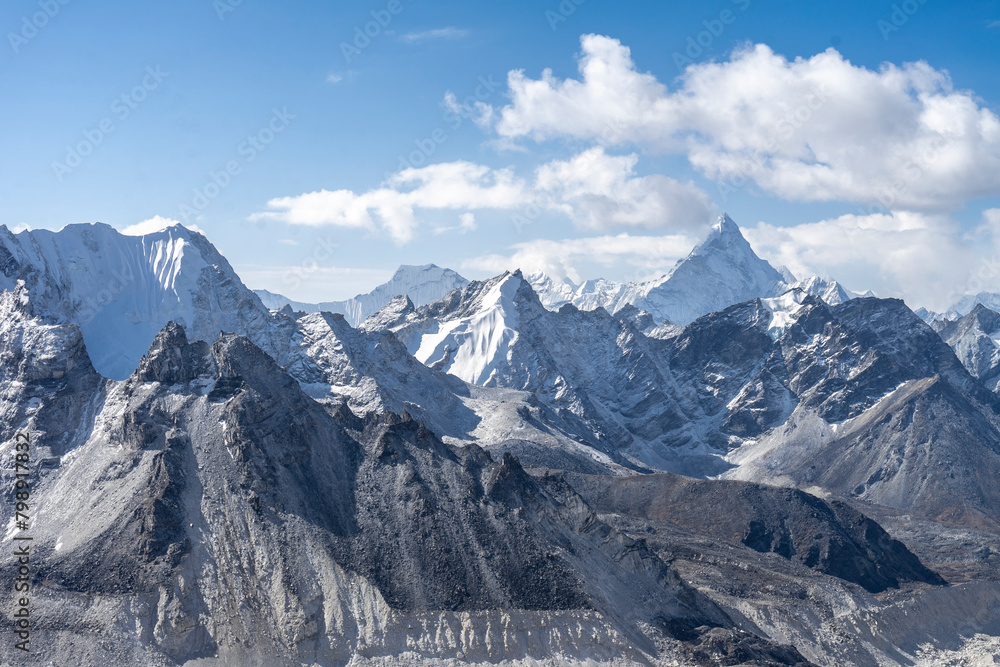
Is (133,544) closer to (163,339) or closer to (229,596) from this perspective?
(229,596)

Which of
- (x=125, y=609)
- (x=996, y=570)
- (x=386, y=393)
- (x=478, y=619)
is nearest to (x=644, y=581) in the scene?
(x=478, y=619)

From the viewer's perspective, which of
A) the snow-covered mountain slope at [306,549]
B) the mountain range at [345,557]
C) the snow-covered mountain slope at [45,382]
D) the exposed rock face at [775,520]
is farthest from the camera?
the exposed rock face at [775,520]

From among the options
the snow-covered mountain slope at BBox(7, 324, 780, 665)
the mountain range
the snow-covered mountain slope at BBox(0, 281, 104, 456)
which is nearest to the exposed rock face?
the mountain range

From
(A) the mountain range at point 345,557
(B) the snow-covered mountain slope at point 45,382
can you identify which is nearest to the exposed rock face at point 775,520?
(A) the mountain range at point 345,557

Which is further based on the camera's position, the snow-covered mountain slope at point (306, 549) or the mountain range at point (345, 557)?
the mountain range at point (345, 557)

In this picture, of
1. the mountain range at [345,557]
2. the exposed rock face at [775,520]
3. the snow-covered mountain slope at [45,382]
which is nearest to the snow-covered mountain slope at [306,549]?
the mountain range at [345,557]

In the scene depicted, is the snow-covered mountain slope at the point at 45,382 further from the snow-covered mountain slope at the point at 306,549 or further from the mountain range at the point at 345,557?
the snow-covered mountain slope at the point at 306,549

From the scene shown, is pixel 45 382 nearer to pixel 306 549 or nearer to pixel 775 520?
pixel 306 549

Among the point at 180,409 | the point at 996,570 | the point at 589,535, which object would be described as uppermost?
the point at 180,409

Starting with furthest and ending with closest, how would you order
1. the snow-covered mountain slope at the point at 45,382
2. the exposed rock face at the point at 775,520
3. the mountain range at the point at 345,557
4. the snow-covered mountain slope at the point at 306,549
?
1. the exposed rock face at the point at 775,520
2. the snow-covered mountain slope at the point at 45,382
3. the mountain range at the point at 345,557
4. the snow-covered mountain slope at the point at 306,549

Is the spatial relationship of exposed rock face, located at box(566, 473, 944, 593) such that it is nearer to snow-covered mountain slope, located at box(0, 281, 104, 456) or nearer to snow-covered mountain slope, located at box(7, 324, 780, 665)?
snow-covered mountain slope, located at box(7, 324, 780, 665)

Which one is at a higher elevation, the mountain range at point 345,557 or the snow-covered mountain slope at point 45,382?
the snow-covered mountain slope at point 45,382
